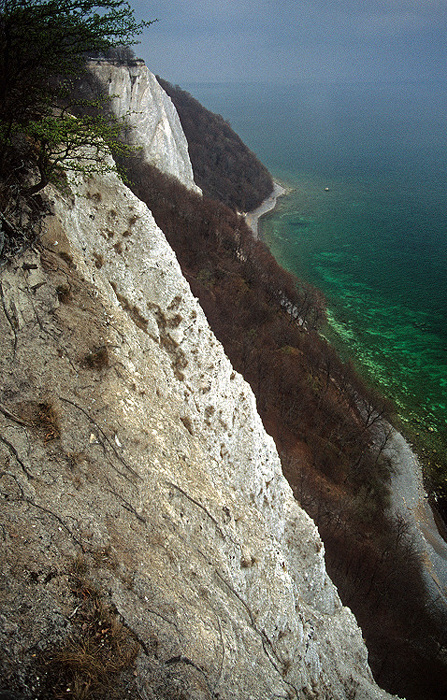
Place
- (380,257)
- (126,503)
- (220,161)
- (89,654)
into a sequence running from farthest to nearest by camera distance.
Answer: (220,161) < (380,257) < (126,503) < (89,654)

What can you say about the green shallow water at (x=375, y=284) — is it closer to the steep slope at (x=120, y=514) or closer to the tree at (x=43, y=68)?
the steep slope at (x=120, y=514)

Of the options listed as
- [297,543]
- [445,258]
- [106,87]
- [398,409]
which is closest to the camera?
[297,543]

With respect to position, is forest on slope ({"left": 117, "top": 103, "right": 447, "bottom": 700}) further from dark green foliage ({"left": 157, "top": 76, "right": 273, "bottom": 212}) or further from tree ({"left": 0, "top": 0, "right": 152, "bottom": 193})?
dark green foliage ({"left": 157, "top": 76, "right": 273, "bottom": 212})

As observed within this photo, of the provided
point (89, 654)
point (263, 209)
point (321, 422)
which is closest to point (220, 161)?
point (263, 209)

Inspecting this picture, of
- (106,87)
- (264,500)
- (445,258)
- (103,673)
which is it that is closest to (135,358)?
(103,673)

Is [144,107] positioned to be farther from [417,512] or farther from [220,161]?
[417,512]

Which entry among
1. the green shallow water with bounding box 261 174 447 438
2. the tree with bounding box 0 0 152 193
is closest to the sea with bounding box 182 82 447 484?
the green shallow water with bounding box 261 174 447 438

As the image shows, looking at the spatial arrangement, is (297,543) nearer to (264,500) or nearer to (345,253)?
(264,500)

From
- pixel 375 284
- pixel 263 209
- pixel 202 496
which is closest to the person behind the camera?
pixel 202 496
